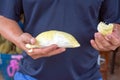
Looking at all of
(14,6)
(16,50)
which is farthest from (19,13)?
(16,50)

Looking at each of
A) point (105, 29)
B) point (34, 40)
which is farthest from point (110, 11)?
point (34, 40)

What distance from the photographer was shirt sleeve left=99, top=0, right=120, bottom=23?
1053 millimetres

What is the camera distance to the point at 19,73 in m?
1.05

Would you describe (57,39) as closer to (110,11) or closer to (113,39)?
(113,39)

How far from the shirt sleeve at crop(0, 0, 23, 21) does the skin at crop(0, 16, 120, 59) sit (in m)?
0.02

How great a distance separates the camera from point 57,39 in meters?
0.89

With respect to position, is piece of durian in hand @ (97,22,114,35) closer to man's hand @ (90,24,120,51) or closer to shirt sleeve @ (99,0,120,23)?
→ man's hand @ (90,24,120,51)

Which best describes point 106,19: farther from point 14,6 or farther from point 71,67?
point 14,6

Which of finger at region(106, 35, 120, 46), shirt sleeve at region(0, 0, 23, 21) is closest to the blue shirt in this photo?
shirt sleeve at region(0, 0, 23, 21)

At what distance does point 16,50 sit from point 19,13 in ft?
2.75

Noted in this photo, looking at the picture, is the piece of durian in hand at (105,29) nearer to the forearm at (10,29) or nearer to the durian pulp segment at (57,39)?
the durian pulp segment at (57,39)

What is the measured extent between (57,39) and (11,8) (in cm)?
21

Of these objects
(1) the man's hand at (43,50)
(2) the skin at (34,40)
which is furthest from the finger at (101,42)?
(1) the man's hand at (43,50)

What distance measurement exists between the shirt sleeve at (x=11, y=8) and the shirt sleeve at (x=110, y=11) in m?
0.29
